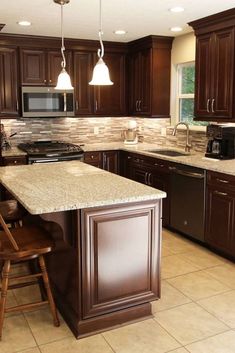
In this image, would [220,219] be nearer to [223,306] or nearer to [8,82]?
[223,306]

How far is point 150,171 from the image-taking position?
5023mm

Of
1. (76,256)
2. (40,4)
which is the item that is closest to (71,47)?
(40,4)

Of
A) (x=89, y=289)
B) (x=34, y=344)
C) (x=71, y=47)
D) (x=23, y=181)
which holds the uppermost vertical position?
(x=71, y=47)

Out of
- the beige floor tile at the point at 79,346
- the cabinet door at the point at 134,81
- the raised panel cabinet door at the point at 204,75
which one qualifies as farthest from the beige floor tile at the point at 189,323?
the cabinet door at the point at 134,81

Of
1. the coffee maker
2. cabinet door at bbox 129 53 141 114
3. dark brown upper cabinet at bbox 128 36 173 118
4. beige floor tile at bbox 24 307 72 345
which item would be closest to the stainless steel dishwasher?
the coffee maker

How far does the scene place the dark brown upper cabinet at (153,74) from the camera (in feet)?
17.6

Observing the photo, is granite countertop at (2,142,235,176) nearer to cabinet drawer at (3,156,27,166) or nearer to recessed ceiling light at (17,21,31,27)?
cabinet drawer at (3,156,27,166)

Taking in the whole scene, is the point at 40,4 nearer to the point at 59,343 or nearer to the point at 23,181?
the point at 23,181

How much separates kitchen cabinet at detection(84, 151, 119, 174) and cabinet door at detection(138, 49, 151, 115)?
30.7 inches

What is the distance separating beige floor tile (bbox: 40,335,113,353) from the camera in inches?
95.8

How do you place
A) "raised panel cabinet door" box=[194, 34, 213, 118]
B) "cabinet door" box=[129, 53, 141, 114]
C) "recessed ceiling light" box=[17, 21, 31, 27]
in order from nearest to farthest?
"raised panel cabinet door" box=[194, 34, 213, 118], "recessed ceiling light" box=[17, 21, 31, 27], "cabinet door" box=[129, 53, 141, 114]

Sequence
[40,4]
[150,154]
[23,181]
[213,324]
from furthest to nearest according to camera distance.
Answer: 1. [150,154]
2. [40,4]
3. [23,181]
4. [213,324]

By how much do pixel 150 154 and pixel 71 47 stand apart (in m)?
1.96

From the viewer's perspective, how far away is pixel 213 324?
2729mm
